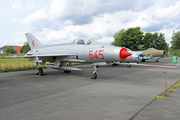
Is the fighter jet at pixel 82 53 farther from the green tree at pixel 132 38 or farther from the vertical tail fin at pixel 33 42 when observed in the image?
the green tree at pixel 132 38

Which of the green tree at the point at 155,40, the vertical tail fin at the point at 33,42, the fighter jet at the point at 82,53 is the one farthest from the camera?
the green tree at the point at 155,40

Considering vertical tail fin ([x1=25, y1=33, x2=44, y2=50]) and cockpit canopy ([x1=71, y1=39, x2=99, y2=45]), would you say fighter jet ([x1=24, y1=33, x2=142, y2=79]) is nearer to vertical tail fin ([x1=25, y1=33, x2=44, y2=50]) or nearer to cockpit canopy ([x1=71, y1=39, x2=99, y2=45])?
cockpit canopy ([x1=71, y1=39, x2=99, y2=45])

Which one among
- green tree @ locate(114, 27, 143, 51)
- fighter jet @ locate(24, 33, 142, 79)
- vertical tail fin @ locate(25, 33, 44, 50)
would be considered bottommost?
fighter jet @ locate(24, 33, 142, 79)

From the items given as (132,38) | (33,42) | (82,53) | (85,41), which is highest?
(132,38)

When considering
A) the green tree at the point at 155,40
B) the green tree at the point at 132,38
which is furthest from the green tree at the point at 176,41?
the green tree at the point at 132,38

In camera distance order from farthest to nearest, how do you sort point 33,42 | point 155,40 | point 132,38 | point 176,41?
point 176,41, point 155,40, point 132,38, point 33,42

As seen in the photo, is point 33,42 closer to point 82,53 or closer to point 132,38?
point 82,53

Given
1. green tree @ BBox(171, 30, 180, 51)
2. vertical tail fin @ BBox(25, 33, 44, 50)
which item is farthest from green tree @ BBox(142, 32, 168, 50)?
vertical tail fin @ BBox(25, 33, 44, 50)

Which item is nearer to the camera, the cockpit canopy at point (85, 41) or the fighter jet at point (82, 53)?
the fighter jet at point (82, 53)

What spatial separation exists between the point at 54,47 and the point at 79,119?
8.89 metres

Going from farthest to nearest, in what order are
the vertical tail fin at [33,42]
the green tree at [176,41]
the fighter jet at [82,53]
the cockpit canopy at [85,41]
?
the green tree at [176,41], the vertical tail fin at [33,42], the cockpit canopy at [85,41], the fighter jet at [82,53]

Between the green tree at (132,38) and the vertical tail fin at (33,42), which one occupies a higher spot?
the green tree at (132,38)

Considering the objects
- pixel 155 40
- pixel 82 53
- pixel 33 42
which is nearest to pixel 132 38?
pixel 155 40

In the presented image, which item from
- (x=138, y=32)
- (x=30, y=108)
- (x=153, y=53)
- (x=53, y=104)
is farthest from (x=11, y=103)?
(x=138, y=32)
